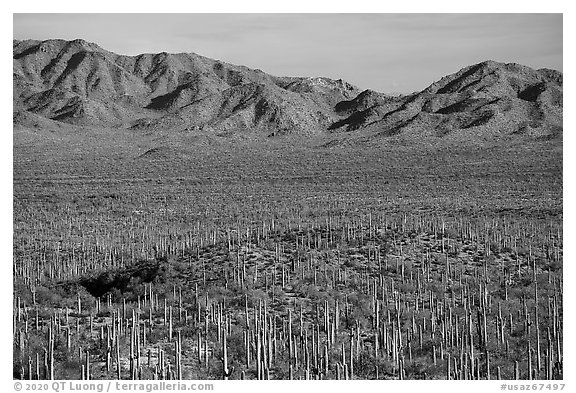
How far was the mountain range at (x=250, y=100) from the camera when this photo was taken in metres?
78.4

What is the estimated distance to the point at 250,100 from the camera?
327ft

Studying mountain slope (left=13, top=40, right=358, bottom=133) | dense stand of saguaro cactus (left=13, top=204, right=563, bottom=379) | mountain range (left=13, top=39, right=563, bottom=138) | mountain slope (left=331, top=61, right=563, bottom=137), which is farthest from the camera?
mountain slope (left=13, top=40, right=358, bottom=133)

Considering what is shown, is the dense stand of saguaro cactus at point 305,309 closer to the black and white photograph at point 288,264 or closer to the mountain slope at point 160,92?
the black and white photograph at point 288,264

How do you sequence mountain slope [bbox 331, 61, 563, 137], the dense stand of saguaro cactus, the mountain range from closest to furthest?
the dense stand of saguaro cactus → mountain slope [bbox 331, 61, 563, 137] → the mountain range

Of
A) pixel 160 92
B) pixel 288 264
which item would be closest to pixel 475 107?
pixel 160 92

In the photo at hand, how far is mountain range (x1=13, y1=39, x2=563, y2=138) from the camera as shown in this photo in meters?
78.4

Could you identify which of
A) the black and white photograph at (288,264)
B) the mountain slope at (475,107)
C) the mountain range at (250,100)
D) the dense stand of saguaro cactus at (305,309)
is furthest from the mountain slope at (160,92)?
the dense stand of saguaro cactus at (305,309)

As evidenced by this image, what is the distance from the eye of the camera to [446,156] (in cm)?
5034

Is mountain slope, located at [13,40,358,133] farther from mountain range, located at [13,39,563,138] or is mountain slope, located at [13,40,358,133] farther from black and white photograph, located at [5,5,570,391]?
black and white photograph, located at [5,5,570,391]

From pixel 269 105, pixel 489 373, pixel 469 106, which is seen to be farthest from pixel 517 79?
pixel 489 373

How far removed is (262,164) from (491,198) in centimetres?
1924

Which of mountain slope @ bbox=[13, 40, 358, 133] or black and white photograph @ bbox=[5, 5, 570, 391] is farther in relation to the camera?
mountain slope @ bbox=[13, 40, 358, 133]

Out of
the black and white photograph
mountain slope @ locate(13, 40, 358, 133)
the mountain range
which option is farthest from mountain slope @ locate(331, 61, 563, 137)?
the black and white photograph

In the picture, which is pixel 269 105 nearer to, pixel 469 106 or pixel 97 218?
pixel 469 106
